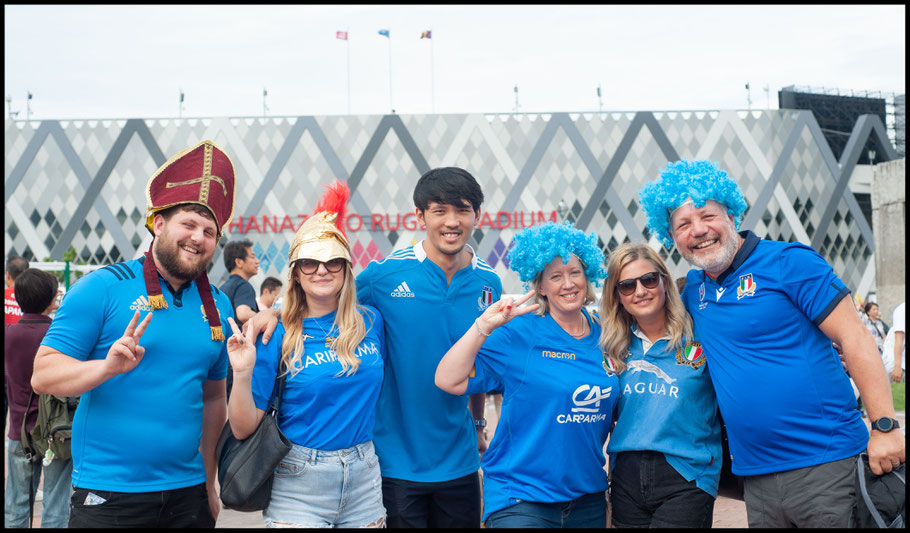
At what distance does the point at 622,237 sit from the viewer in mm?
34875

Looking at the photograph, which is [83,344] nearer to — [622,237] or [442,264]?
[442,264]

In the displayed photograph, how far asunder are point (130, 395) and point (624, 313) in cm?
259

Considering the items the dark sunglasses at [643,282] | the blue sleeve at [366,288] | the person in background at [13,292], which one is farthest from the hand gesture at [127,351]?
the person in background at [13,292]

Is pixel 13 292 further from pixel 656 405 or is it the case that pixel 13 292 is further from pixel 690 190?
pixel 690 190

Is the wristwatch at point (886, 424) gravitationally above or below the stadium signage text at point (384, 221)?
below

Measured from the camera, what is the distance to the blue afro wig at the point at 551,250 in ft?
13.0

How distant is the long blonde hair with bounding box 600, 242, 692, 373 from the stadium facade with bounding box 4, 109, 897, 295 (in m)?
29.4

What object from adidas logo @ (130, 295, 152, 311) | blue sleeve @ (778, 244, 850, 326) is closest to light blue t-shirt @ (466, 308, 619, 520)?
blue sleeve @ (778, 244, 850, 326)

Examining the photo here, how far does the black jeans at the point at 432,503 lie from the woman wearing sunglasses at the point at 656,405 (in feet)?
2.97

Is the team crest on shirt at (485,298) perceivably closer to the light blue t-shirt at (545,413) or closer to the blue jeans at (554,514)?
the light blue t-shirt at (545,413)

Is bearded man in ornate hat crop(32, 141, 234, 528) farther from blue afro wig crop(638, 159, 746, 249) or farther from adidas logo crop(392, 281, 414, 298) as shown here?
blue afro wig crop(638, 159, 746, 249)

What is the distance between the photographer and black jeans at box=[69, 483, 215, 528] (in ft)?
10.6

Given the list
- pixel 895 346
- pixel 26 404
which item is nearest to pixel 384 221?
pixel 895 346

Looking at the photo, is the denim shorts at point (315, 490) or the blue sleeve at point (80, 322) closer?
the blue sleeve at point (80, 322)
